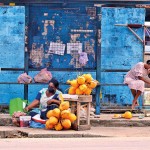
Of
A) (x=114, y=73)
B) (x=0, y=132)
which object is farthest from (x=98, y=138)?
(x=114, y=73)

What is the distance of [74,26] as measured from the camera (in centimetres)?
1445

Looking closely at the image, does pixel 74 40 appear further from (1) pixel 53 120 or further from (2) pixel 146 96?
(1) pixel 53 120

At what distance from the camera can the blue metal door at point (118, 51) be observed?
571 inches

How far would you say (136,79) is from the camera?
14328mm

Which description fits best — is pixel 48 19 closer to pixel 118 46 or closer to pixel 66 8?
pixel 66 8

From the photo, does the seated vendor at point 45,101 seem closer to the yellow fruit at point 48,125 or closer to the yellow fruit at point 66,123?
the yellow fruit at point 48,125

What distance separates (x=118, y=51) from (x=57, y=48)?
1.41 m

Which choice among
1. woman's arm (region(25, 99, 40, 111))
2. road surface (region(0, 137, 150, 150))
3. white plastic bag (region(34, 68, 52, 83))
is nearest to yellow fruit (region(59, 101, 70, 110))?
woman's arm (region(25, 99, 40, 111))

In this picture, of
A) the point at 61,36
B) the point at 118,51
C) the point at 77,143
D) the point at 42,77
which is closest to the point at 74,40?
the point at 61,36

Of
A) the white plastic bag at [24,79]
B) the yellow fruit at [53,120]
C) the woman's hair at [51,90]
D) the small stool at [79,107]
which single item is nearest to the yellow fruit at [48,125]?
the yellow fruit at [53,120]

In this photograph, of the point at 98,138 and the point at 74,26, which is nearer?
the point at 98,138

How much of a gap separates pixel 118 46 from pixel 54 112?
287 cm

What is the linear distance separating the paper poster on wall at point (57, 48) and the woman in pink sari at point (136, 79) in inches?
63.0

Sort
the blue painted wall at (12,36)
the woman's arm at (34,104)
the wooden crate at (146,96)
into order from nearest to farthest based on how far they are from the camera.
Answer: the woman's arm at (34,104), the blue painted wall at (12,36), the wooden crate at (146,96)
